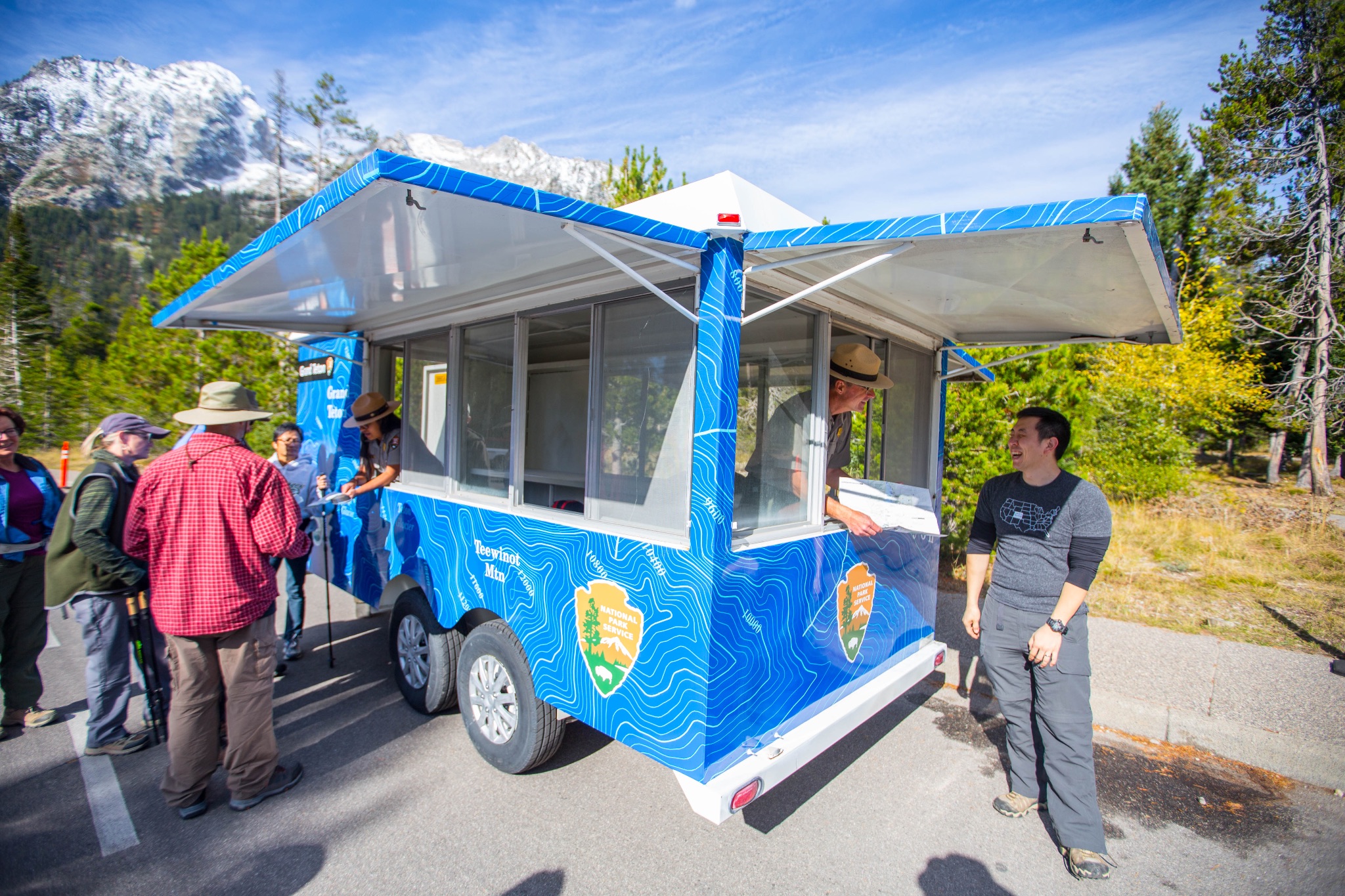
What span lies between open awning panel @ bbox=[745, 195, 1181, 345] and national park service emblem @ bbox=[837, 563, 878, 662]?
4.56ft

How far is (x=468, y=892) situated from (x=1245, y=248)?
85.4 feet

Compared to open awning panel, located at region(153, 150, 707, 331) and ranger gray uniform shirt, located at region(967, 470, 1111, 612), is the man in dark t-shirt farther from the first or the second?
open awning panel, located at region(153, 150, 707, 331)

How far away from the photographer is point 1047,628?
2773 mm

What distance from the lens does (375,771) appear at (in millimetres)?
3361

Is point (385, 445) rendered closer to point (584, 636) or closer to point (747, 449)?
point (584, 636)

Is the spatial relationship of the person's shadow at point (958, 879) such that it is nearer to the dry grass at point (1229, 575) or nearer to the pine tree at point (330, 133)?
the dry grass at point (1229, 575)

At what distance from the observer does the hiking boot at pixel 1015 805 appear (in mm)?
3078

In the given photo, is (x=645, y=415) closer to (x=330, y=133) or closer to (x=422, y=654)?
(x=422, y=654)

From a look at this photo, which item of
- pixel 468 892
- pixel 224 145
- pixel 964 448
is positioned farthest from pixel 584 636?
pixel 224 145

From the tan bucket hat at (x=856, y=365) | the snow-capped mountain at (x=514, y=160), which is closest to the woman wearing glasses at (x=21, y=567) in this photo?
the tan bucket hat at (x=856, y=365)

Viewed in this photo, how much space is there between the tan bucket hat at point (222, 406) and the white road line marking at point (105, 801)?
1837 millimetres

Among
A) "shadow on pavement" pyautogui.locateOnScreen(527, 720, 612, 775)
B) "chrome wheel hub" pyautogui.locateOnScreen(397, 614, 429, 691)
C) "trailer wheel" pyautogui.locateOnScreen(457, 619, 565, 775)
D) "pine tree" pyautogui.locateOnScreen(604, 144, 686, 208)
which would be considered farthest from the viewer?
"pine tree" pyautogui.locateOnScreen(604, 144, 686, 208)

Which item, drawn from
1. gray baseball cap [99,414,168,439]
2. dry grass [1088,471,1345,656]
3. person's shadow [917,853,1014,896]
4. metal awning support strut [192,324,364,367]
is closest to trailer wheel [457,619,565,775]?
person's shadow [917,853,1014,896]

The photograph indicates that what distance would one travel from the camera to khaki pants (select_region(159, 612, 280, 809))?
2.88 metres
